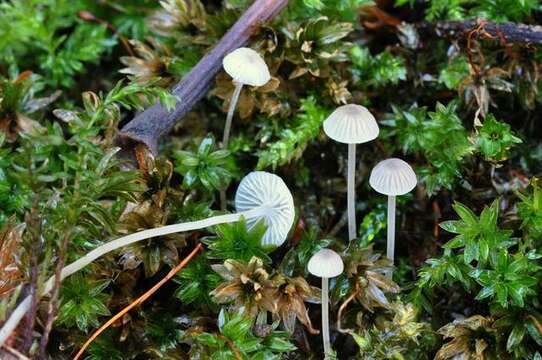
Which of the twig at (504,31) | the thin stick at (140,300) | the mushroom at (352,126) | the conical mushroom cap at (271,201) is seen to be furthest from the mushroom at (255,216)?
the twig at (504,31)

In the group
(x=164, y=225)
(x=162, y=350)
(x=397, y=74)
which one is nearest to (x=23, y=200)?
(x=164, y=225)

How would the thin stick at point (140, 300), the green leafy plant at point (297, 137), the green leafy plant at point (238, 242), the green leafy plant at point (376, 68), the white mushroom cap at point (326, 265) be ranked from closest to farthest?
the white mushroom cap at point (326, 265) < the thin stick at point (140, 300) < the green leafy plant at point (238, 242) < the green leafy plant at point (297, 137) < the green leafy plant at point (376, 68)

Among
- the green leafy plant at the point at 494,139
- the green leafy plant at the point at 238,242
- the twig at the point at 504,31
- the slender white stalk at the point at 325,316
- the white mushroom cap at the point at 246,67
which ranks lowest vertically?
the slender white stalk at the point at 325,316

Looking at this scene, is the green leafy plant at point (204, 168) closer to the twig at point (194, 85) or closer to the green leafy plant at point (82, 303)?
the twig at point (194, 85)

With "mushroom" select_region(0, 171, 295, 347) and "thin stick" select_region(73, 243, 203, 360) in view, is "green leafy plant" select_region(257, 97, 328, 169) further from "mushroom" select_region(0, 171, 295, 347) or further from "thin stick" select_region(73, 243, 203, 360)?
"thin stick" select_region(73, 243, 203, 360)

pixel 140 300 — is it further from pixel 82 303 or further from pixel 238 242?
pixel 238 242

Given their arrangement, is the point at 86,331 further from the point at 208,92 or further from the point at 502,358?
the point at 502,358

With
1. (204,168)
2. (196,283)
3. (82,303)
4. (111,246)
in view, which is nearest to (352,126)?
(204,168)

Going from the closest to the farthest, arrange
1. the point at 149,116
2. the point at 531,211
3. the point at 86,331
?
the point at 86,331 < the point at 531,211 < the point at 149,116

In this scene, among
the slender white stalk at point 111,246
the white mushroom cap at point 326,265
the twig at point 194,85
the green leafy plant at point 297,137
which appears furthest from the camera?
the green leafy plant at point 297,137
